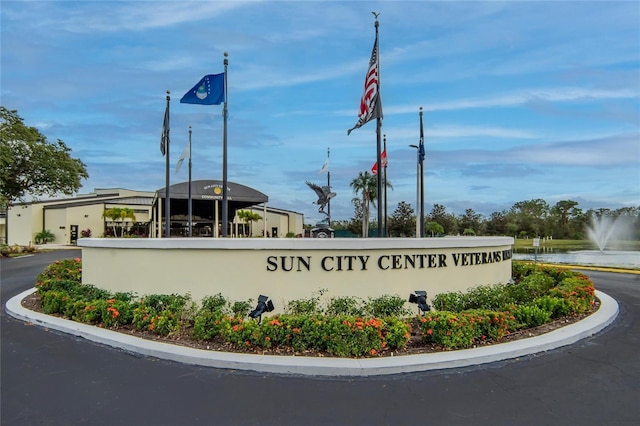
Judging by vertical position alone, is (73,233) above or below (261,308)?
above

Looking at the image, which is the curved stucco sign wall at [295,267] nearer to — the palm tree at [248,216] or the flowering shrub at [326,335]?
the flowering shrub at [326,335]

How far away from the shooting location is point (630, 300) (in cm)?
1103

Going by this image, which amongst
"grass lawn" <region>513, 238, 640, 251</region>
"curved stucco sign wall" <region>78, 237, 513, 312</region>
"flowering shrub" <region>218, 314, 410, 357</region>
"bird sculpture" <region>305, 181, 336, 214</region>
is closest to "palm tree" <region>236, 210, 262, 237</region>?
"grass lawn" <region>513, 238, 640, 251</region>

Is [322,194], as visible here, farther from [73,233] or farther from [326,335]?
[73,233]

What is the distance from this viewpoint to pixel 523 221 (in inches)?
2606

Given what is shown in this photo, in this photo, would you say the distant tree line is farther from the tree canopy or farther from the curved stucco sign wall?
the curved stucco sign wall

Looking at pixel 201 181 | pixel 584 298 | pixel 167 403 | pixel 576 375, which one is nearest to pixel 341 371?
pixel 167 403

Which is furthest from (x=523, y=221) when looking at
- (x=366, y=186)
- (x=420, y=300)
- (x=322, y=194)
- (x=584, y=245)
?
(x=420, y=300)

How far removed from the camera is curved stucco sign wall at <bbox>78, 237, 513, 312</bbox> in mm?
8039

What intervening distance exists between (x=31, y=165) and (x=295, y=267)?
98.5 feet

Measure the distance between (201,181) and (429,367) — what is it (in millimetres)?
41663

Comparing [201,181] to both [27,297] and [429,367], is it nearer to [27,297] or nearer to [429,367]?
[27,297]

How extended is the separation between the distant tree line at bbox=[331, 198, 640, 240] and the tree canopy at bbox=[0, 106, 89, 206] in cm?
3449

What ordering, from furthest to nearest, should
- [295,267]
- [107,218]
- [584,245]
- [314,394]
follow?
[107,218] < [584,245] < [295,267] < [314,394]
